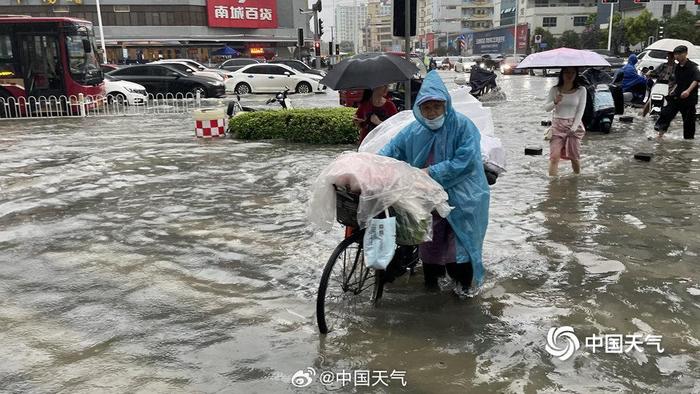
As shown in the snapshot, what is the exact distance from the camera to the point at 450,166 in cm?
376

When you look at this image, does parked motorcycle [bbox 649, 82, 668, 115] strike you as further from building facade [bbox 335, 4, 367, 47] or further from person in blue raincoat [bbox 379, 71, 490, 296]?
building facade [bbox 335, 4, 367, 47]

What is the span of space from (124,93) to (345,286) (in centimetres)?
1763

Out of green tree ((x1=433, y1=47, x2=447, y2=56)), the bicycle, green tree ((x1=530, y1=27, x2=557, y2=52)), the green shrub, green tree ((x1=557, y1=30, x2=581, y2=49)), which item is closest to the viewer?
the bicycle

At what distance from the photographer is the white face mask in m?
3.82

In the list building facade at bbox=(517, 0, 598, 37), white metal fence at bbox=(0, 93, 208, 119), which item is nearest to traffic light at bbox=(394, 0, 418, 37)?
white metal fence at bbox=(0, 93, 208, 119)

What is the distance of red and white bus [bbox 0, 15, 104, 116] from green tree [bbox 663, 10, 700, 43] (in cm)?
4812

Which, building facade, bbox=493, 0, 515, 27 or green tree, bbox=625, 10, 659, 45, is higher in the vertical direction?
building facade, bbox=493, 0, 515, 27

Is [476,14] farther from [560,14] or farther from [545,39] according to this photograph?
[545,39]

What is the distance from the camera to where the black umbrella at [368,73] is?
529 cm

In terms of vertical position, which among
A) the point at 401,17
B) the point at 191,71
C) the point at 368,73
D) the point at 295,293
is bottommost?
the point at 295,293

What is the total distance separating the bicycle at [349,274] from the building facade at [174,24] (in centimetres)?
5517

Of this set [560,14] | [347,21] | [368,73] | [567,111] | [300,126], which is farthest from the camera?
[347,21]

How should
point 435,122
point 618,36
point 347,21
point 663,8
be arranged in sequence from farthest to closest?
1. point 347,21
2. point 663,8
3. point 618,36
4. point 435,122

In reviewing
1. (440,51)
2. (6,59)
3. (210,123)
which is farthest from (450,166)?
(440,51)
